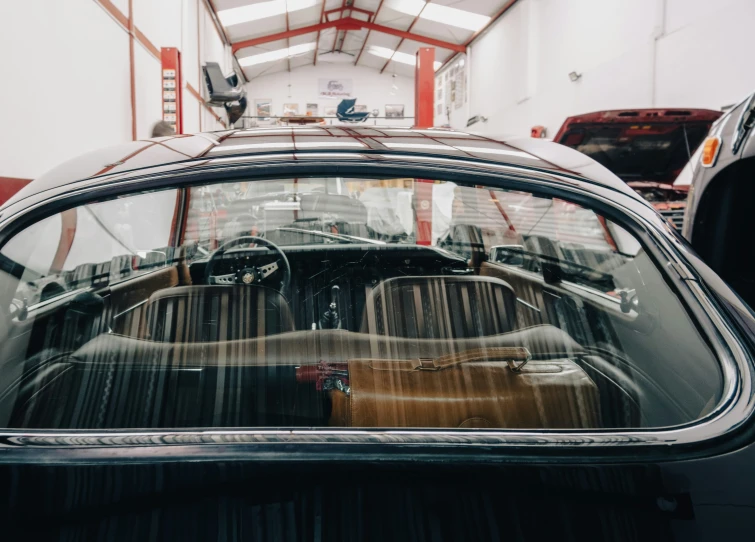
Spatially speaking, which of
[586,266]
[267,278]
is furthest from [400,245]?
[586,266]

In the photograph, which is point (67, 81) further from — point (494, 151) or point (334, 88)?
point (334, 88)

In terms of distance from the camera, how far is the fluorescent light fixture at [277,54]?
670 inches

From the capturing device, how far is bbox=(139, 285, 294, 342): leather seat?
3.28ft

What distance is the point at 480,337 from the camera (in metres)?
1.02

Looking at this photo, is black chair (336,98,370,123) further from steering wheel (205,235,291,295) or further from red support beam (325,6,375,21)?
steering wheel (205,235,291,295)

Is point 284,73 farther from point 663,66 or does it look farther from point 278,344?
point 278,344

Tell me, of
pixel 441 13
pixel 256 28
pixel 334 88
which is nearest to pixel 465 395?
pixel 441 13

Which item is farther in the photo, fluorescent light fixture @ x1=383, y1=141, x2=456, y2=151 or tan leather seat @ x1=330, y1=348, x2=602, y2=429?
fluorescent light fixture @ x1=383, y1=141, x2=456, y2=151

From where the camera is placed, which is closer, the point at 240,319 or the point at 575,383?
the point at 575,383

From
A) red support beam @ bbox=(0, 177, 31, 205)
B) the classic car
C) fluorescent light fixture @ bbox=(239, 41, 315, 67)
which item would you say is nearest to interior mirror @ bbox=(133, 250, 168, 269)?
the classic car

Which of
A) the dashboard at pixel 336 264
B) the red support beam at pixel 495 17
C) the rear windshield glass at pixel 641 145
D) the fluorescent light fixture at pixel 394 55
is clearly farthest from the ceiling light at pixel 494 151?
the fluorescent light fixture at pixel 394 55

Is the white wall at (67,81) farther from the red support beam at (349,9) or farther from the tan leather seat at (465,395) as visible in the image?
the red support beam at (349,9)

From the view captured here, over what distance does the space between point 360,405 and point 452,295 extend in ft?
1.20

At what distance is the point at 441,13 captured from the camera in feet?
43.7
